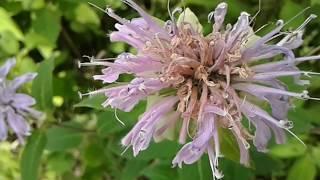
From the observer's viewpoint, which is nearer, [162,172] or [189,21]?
[189,21]

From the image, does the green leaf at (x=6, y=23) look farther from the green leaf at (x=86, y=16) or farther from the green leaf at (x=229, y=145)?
the green leaf at (x=229, y=145)

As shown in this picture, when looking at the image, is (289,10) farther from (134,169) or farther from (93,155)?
(93,155)

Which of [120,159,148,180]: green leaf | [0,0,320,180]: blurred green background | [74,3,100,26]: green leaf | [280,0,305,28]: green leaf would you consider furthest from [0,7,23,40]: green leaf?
[280,0,305,28]: green leaf

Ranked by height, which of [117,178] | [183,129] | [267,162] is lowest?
[117,178]

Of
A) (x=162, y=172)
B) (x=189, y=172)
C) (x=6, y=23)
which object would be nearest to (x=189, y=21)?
(x=189, y=172)

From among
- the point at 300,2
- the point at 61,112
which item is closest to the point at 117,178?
the point at 61,112

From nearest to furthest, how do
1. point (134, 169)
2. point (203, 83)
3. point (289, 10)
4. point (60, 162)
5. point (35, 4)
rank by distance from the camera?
point (203, 83)
point (289, 10)
point (134, 169)
point (35, 4)
point (60, 162)

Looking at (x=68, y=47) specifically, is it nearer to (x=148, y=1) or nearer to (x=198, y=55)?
(x=148, y=1)
